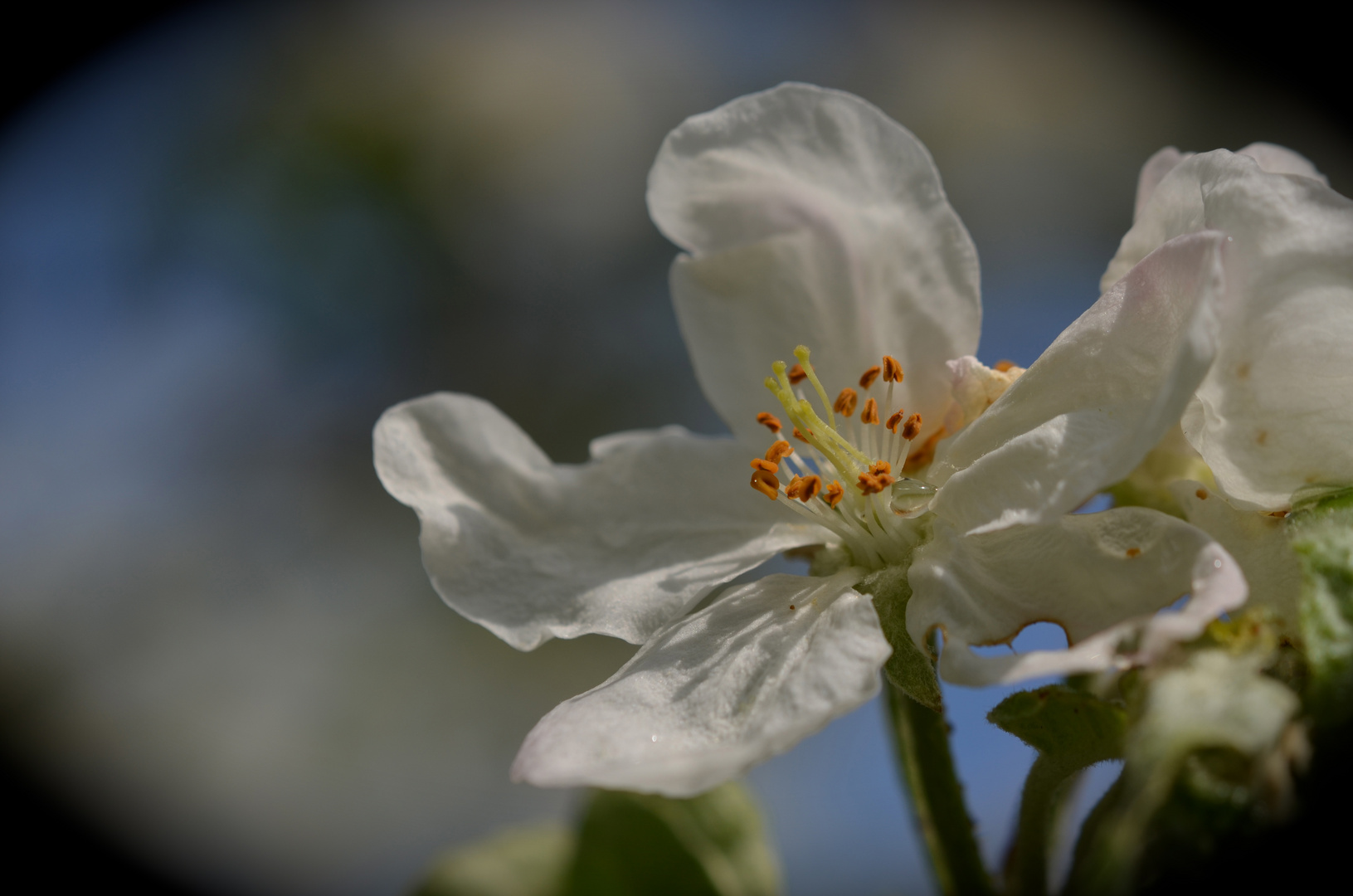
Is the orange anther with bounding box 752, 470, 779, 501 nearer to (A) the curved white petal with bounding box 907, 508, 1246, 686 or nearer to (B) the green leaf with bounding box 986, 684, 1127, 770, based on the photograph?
(A) the curved white petal with bounding box 907, 508, 1246, 686

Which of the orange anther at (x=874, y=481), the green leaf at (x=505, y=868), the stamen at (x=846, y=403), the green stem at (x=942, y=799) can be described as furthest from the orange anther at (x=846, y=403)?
the green leaf at (x=505, y=868)

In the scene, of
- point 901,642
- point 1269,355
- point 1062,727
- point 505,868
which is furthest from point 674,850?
point 1269,355

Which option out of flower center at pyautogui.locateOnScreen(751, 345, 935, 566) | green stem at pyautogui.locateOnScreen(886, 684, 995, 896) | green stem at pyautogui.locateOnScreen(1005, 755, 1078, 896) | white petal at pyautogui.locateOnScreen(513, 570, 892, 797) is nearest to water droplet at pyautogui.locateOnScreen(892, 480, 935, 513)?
flower center at pyautogui.locateOnScreen(751, 345, 935, 566)

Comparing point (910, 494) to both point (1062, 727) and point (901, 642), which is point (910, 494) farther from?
point (1062, 727)

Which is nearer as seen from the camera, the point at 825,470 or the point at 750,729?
the point at 750,729

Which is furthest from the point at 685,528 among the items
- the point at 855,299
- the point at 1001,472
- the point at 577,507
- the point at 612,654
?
the point at 612,654

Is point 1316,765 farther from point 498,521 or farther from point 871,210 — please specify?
point 498,521

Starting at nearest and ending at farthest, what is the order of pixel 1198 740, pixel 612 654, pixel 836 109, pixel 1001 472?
1. pixel 1198 740
2. pixel 1001 472
3. pixel 836 109
4. pixel 612 654
